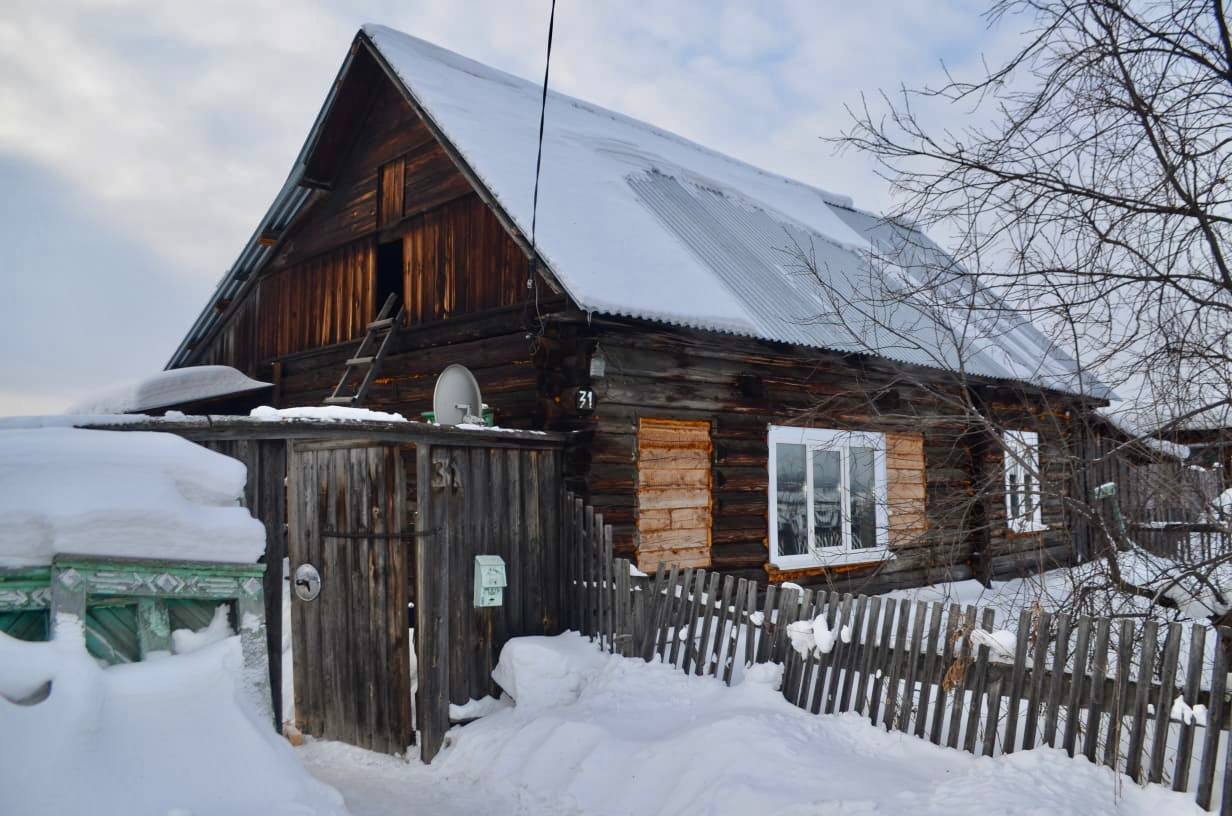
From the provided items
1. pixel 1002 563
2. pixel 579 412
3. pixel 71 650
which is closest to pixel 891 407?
pixel 1002 563

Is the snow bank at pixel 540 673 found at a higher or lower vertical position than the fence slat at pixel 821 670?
lower

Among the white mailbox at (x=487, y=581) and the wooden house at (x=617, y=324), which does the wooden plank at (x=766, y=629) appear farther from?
the white mailbox at (x=487, y=581)

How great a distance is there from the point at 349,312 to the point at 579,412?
5307 millimetres

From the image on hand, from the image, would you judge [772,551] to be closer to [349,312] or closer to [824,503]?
[824,503]

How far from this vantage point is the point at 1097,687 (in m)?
4.62

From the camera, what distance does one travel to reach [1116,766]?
4.31m

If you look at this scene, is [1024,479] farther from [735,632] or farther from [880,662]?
[735,632]

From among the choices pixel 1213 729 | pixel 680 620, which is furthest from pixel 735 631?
pixel 1213 729

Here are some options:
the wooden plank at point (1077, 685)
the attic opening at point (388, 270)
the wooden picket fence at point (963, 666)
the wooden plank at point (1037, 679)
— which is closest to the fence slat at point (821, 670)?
the wooden picket fence at point (963, 666)

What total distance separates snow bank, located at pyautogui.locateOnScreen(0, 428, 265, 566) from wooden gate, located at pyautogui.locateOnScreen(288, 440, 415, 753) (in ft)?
6.56

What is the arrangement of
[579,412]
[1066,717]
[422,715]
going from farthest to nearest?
[579,412] → [422,715] → [1066,717]

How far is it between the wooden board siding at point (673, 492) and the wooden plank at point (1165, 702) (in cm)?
540

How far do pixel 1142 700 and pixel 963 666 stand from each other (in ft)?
3.20

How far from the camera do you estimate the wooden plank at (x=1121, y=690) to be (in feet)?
14.8
